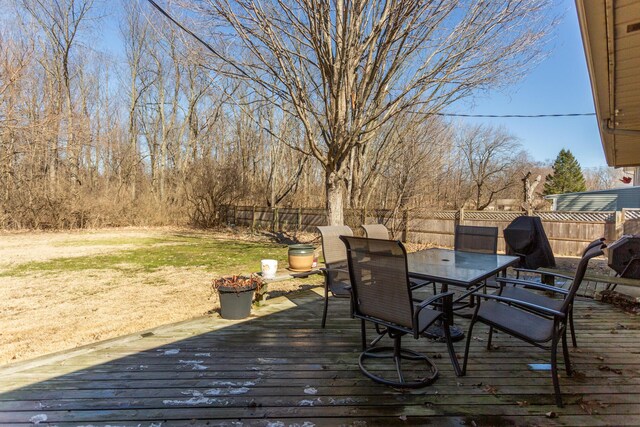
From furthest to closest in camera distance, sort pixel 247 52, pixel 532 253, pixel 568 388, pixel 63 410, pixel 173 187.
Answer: pixel 173 187 < pixel 247 52 < pixel 532 253 < pixel 568 388 < pixel 63 410

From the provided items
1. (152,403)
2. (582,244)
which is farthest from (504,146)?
(152,403)

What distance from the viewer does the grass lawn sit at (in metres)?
3.67

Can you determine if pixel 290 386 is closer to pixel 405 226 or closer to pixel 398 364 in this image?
pixel 398 364

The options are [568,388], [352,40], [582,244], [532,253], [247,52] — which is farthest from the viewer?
[582,244]

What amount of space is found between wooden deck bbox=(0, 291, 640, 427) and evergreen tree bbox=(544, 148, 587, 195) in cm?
3282

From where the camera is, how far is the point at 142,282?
19.7ft

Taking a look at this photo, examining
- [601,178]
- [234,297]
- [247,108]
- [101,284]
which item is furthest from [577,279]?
[601,178]

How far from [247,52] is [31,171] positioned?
12.7m

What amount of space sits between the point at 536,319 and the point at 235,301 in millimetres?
2651

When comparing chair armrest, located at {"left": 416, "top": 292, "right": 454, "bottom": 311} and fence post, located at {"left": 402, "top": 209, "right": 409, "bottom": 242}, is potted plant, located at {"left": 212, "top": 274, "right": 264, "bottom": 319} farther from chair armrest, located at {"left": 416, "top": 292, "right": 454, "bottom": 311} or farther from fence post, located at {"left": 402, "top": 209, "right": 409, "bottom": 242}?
fence post, located at {"left": 402, "top": 209, "right": 409, "bottom": 242}

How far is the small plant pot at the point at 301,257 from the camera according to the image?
553 centimetres

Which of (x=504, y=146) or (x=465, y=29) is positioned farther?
(x=504, y=146)

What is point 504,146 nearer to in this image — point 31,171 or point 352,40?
point 352,40

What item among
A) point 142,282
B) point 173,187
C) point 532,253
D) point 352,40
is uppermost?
point 352,40
